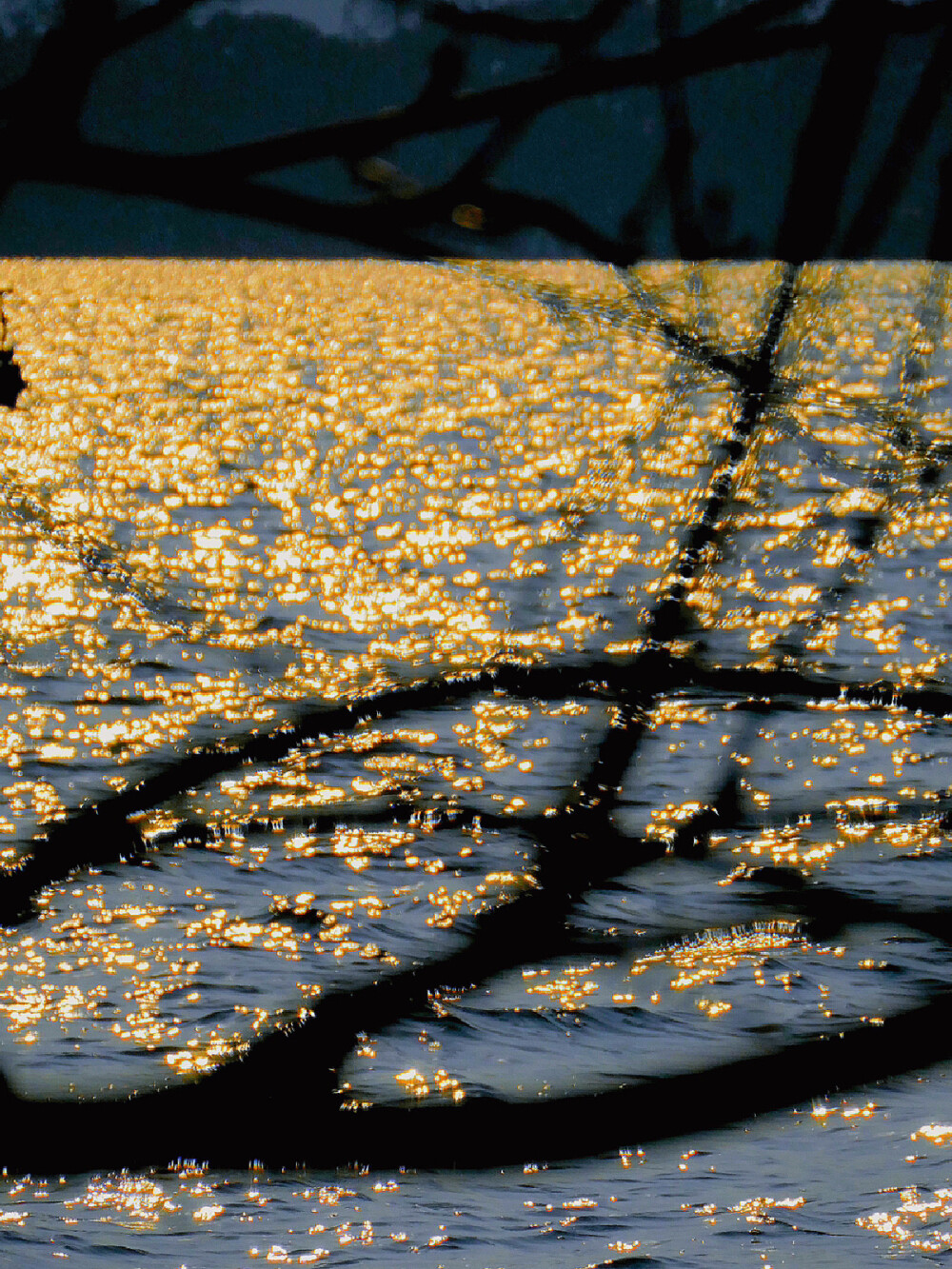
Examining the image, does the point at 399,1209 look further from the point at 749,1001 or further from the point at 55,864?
the point at 55,864

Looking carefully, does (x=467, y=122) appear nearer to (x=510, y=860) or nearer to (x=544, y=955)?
(x=544, y=955)

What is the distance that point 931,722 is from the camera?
8.84 ft

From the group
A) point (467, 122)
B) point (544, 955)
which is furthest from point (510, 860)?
point (467, 122)

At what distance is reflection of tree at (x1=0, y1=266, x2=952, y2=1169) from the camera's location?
2.73 feet

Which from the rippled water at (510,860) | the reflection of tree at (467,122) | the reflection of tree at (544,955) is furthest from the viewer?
the rippled water at (510,860)

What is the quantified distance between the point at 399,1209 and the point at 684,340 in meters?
0.77

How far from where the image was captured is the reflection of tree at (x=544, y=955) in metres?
0.83

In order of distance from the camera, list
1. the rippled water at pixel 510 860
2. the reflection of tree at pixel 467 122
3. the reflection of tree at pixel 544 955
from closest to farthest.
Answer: the reflection of tree at pixel 467 122, the reflection of tree at pixel 544 955, the rippled water at pixel 510 860

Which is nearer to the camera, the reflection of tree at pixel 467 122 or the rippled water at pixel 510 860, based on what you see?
the reflection of tree at pixel 467 122

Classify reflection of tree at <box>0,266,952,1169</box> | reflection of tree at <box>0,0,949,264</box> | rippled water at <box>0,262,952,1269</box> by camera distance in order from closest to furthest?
reflection of tree at <box>0,0,949,264</box>, reflection of tree at <box>0,266,952,1169</box>, rippled water at <box>0,262,952,1269</box>

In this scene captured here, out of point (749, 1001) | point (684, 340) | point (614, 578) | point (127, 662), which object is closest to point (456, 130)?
point (684, 340)

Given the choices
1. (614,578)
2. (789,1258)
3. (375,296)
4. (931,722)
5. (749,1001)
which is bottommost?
(789,1258)

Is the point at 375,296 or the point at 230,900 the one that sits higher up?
the point at 375,296

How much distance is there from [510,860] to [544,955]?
31 centimetres
